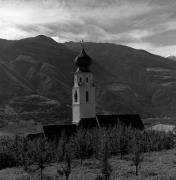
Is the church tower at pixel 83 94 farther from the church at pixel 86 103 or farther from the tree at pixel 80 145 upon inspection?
the tree at pixel 80 145

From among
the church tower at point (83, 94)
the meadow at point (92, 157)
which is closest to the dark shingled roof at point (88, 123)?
the meadow at point (92, 157)

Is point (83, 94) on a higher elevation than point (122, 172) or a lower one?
higher

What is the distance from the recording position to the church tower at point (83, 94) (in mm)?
71625

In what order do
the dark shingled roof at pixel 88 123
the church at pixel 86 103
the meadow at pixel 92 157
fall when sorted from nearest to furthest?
the meadow at pixel 92 157 → the dark shingled roof at pixel 88 123 → the church at pixel 86 103

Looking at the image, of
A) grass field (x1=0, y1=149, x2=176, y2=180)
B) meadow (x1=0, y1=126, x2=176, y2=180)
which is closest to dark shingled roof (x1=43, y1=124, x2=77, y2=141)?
meadow (x1=0, y1=126, x2=176, y2=180)

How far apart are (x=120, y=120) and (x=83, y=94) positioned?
28.9ft

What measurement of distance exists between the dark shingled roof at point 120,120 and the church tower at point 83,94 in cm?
403

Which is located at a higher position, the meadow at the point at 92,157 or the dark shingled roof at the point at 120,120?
the dark shingled roof at the point at 120,120

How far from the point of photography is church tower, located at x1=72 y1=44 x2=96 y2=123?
71625mm

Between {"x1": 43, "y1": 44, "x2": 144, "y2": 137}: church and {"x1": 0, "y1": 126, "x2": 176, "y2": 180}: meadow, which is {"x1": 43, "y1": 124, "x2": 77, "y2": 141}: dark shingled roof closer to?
{"x1": 0, "y1": 126, "x2": 176, "y2": 180}: meadow

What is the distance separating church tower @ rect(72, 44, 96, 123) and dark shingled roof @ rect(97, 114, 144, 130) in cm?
403

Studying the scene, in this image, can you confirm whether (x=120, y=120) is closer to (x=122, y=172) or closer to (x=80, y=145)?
(x=80, y=145)

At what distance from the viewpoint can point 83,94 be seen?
236ft

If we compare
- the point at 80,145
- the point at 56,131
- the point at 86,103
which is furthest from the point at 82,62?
the point at 80,145
